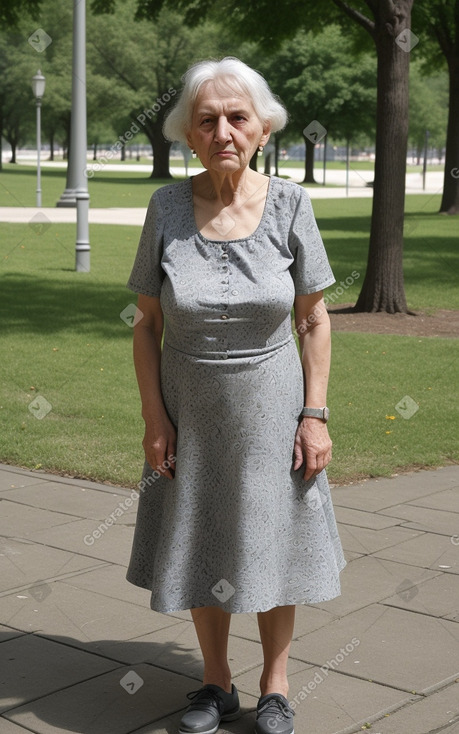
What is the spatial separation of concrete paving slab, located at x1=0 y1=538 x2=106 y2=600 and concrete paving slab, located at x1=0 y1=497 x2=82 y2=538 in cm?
17

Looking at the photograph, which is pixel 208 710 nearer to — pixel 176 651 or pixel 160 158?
pixel 176 651

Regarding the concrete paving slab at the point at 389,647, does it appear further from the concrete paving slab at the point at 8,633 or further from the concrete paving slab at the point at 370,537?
the concrete paving slab at the point at 8,633

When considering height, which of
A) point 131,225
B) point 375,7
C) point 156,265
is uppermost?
point 375,7

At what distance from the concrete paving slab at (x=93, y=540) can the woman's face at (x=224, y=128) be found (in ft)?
7.51

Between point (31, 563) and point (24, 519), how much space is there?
0.70m

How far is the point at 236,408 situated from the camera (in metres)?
3.21

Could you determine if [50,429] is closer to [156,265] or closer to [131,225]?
[156,265]

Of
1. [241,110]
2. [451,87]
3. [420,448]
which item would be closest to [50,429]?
[420,448]

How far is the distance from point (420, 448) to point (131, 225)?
19843 millimetres

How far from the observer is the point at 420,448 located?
719cm

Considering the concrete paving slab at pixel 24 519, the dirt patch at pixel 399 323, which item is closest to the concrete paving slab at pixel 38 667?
the concrete paving slab at pixel 24 519

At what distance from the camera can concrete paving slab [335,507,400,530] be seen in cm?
551

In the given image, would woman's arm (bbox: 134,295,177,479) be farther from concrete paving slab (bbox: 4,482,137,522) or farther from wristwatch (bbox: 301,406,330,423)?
concrete paving slab (bbox: 4,482,137,522)

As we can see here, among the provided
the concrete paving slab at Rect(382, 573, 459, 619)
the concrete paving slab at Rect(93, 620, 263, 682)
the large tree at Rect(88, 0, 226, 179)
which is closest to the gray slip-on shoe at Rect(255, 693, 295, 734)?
the concrete paving slab at Rect(93, 620, 263, 682)
